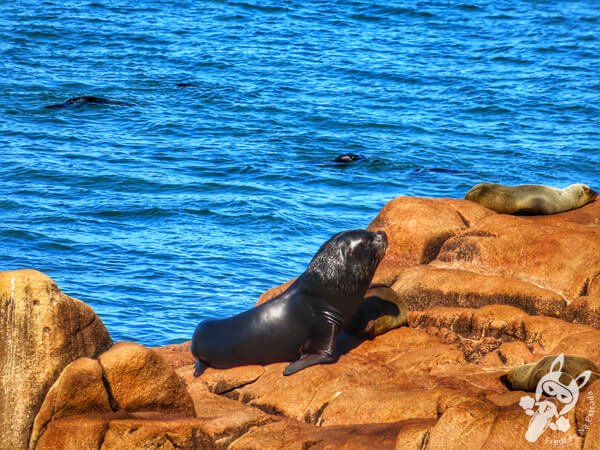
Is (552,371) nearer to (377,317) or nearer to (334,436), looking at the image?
(334,436)

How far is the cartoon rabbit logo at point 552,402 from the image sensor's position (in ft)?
23.4

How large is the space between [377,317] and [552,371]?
2.35 meters

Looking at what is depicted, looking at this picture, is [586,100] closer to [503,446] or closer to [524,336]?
[524,336]

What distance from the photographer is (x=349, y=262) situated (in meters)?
9.99

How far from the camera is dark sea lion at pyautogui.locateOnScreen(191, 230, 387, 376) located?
986 centimetres

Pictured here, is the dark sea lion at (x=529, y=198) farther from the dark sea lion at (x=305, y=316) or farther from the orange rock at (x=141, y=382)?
the orange rock at (x=141, y=382)

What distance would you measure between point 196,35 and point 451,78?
830cm

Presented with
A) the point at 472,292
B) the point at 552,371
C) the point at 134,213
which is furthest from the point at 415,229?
the point at 134,213

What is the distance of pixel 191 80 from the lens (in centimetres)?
2845

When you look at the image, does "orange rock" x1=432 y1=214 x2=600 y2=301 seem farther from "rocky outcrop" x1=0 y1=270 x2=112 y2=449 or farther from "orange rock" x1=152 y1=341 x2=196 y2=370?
"rocky outcrop" x1=0 y1=270 x2=112 y2=449

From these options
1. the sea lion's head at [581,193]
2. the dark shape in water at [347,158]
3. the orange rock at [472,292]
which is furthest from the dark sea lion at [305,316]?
the dark shape in water at [347,158]

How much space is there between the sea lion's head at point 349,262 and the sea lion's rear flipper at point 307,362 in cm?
72

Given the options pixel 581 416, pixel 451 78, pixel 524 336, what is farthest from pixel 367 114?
pixel 581 416

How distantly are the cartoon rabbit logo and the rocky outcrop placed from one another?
354 cm
